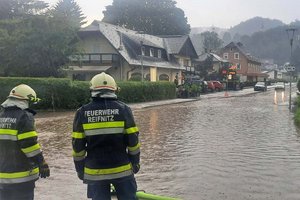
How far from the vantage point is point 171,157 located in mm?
A: 10336

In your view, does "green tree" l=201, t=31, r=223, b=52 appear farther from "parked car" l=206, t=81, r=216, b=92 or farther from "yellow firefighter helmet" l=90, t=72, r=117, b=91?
"yellow firefighter helmet" l=90, t=72, r=117, b=91

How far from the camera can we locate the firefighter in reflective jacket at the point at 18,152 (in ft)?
14.9

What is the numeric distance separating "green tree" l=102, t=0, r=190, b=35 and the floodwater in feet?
207

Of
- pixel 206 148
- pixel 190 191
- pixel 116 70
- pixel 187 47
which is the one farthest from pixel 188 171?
pixel 187 47

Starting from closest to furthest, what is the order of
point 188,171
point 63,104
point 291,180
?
1. point 291,180
2. point 188,171
3. point 63,104

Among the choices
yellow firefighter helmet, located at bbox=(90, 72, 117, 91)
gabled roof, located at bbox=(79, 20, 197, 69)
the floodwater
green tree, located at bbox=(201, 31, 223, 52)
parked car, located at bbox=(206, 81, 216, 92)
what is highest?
green tree, located at bbox=(201, 31, 223, 52)

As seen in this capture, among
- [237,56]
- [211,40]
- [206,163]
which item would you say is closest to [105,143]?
[206,163]

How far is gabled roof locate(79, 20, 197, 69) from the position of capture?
144 ft

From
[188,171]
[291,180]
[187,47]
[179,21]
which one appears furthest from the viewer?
[179,21]

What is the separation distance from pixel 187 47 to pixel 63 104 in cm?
3528

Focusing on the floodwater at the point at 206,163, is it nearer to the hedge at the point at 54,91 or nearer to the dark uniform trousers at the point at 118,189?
the dark uniform trousers at the point at 118,189

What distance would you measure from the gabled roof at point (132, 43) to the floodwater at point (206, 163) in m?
27.9

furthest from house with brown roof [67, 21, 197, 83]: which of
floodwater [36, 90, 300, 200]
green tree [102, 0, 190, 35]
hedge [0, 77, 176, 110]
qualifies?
green tree [102, 0, 190, 35]

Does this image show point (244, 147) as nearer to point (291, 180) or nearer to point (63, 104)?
point (291, 180)
